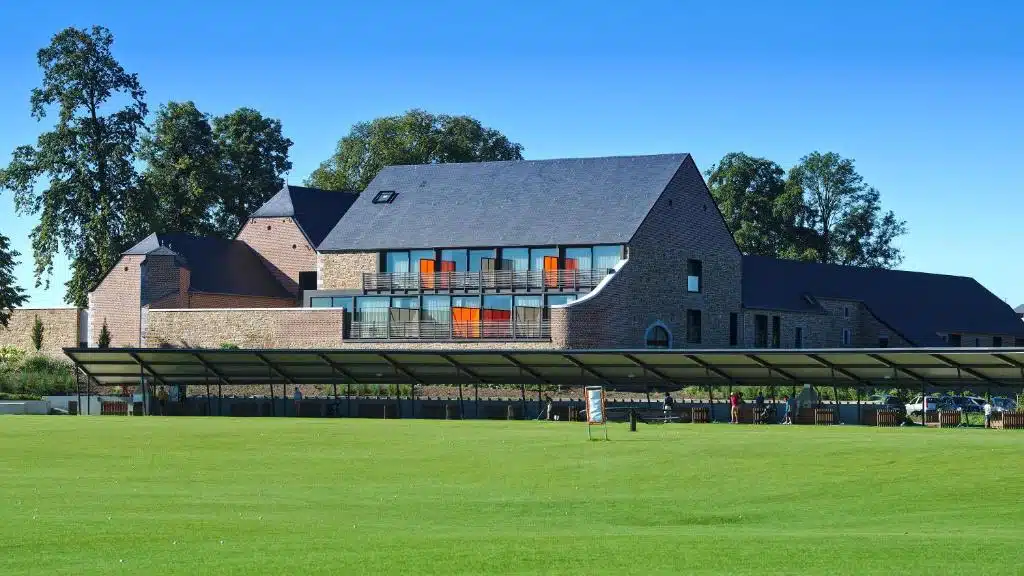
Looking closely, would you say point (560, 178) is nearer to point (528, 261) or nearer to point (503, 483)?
point (528, 261)

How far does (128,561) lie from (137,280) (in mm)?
69327

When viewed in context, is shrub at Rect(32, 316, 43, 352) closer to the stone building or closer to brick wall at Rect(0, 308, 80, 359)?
brick wall at Rect(0, 308, 80, 359)

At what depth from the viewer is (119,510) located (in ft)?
76.3

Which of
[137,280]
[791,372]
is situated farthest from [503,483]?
[137,280]

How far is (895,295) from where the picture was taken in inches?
3829

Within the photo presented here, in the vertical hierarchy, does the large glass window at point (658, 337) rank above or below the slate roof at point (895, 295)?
below

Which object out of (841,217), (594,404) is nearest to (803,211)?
(841,217)

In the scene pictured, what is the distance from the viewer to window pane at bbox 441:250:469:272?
7825 centimetres

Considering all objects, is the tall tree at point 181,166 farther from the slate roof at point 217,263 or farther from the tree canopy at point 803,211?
the tree canopy at point 803,211

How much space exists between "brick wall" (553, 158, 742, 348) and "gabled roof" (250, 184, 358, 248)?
23.7m

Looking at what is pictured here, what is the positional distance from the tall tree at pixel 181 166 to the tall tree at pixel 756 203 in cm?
3454

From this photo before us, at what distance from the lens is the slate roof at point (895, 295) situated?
88.0 metres

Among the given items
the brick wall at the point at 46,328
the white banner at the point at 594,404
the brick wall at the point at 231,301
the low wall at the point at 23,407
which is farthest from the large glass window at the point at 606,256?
the brick wall at the point at 46,328

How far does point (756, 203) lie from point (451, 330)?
36.1 m
